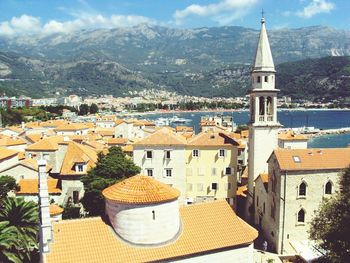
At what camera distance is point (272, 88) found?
41031 millimetres

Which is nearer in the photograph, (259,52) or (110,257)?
(110,257)

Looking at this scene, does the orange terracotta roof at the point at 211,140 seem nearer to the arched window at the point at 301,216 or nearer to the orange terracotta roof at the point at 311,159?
the orange terracotta roof at the point at 311,159

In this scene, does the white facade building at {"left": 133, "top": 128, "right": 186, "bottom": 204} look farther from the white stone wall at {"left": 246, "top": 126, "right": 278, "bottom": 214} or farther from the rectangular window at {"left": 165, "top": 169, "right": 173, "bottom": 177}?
the white stone wall at {"left": 246, "top": 126, "right": 278, "bottom": 214}

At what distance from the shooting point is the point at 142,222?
2106 centimetres

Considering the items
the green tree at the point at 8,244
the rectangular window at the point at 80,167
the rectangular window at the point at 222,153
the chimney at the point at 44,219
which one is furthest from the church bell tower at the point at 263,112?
the chimney at the point at 44,219

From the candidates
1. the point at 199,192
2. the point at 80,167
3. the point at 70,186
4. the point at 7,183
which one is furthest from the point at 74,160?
the point at 199,192

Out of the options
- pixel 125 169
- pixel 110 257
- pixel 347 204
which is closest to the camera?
pixel 110 257

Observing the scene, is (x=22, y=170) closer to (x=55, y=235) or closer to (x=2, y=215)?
(x=2, y=215)

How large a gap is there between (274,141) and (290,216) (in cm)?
963

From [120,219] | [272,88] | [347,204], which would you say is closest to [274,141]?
[272,88]

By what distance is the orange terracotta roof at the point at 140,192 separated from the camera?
69.3 feet

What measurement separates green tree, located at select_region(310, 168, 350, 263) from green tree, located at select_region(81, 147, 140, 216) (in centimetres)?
2041

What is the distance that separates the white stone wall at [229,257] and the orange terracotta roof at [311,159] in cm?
1183

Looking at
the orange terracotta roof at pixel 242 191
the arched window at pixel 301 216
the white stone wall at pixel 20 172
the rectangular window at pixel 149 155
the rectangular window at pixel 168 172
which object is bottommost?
the orange terracotta roof at pixel 242 191
